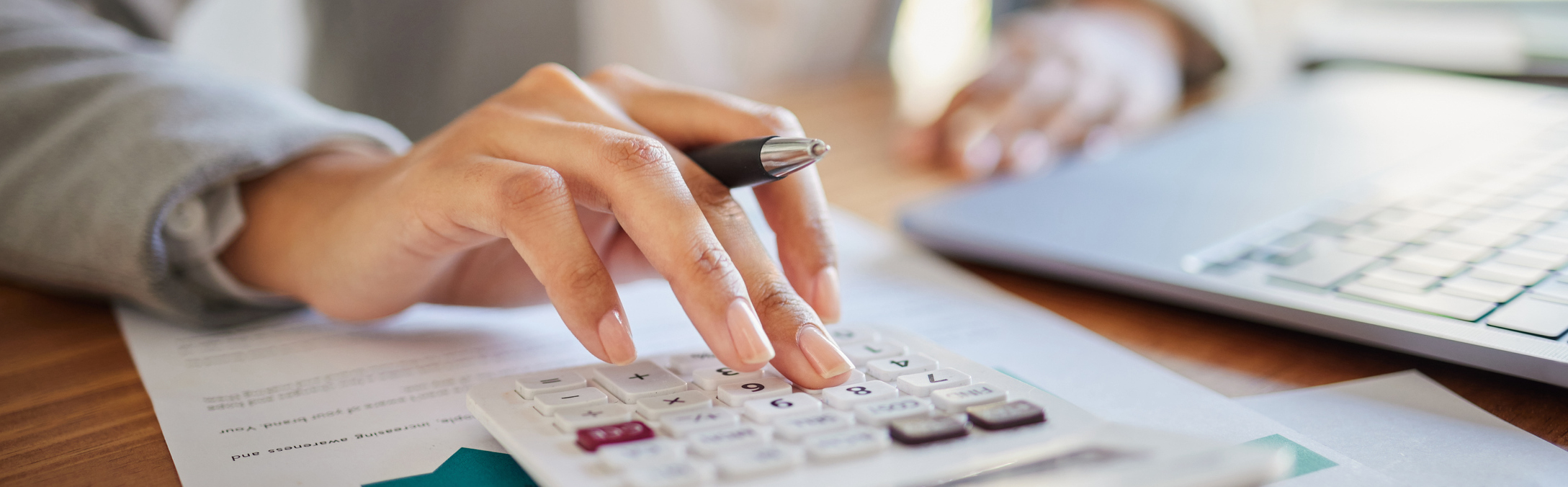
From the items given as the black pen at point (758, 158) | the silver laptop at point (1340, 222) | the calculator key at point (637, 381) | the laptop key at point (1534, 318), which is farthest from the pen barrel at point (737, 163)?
the laptop key at point (1534, 318)

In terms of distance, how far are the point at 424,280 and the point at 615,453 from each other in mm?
253

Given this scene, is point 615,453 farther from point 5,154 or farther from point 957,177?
point 957,177

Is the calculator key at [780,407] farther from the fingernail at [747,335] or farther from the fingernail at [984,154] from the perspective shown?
the fingernail at [984,154]

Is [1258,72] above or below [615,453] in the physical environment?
above

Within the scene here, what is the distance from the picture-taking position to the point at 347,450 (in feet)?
1.17

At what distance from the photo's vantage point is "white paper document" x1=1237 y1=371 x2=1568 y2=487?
1.10 feet

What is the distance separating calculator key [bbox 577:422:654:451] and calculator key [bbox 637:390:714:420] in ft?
0.04

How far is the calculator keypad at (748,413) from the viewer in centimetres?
29

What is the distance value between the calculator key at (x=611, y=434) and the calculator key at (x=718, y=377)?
0.05 metres

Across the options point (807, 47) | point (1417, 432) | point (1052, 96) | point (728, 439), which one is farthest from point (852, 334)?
point (807, 47)

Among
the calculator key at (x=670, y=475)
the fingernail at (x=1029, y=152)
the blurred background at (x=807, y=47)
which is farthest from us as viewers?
the blurred background at (x=807, y=47)

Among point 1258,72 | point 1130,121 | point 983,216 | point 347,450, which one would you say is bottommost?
point 347,450

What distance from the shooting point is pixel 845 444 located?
0.29 metres

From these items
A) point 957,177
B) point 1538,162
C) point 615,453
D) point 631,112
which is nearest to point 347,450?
point 615,453
